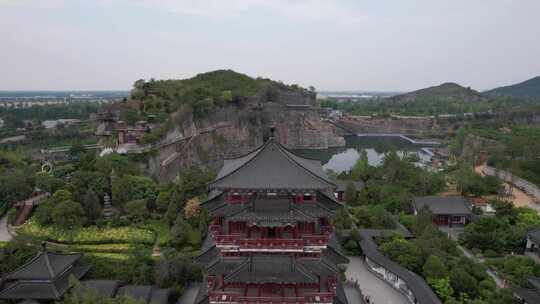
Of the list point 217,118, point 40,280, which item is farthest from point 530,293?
point 217,118

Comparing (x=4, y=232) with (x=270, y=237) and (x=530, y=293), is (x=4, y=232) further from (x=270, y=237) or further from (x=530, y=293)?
(x=530, y=293)

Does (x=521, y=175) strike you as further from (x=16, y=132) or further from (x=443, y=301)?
(x=16, y=132)

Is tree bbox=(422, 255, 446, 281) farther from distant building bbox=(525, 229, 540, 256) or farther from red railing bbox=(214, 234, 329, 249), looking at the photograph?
red railing bbox=(214, 234, 329, 249)

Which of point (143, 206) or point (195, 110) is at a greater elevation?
point (195, 110)

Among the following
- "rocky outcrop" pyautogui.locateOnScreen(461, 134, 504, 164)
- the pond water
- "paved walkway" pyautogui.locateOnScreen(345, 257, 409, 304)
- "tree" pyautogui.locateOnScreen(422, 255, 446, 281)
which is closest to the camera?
"paved walkway" pyautogui.locateOnScreen(345, 257, 409, 304)

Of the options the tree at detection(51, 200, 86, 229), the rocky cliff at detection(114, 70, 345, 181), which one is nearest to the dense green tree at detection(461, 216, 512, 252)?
the rocky cliff at detection(114, 70, 345, 181)

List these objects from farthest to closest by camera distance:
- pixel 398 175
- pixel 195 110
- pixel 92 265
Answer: pixel 195 110 → pixel 398 175 → pixel 92 265

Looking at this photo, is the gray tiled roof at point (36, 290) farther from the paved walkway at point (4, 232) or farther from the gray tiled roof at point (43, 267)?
the paved walkway at point (4, 232)

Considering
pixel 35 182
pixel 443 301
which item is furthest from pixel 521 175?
pixel 35 182
